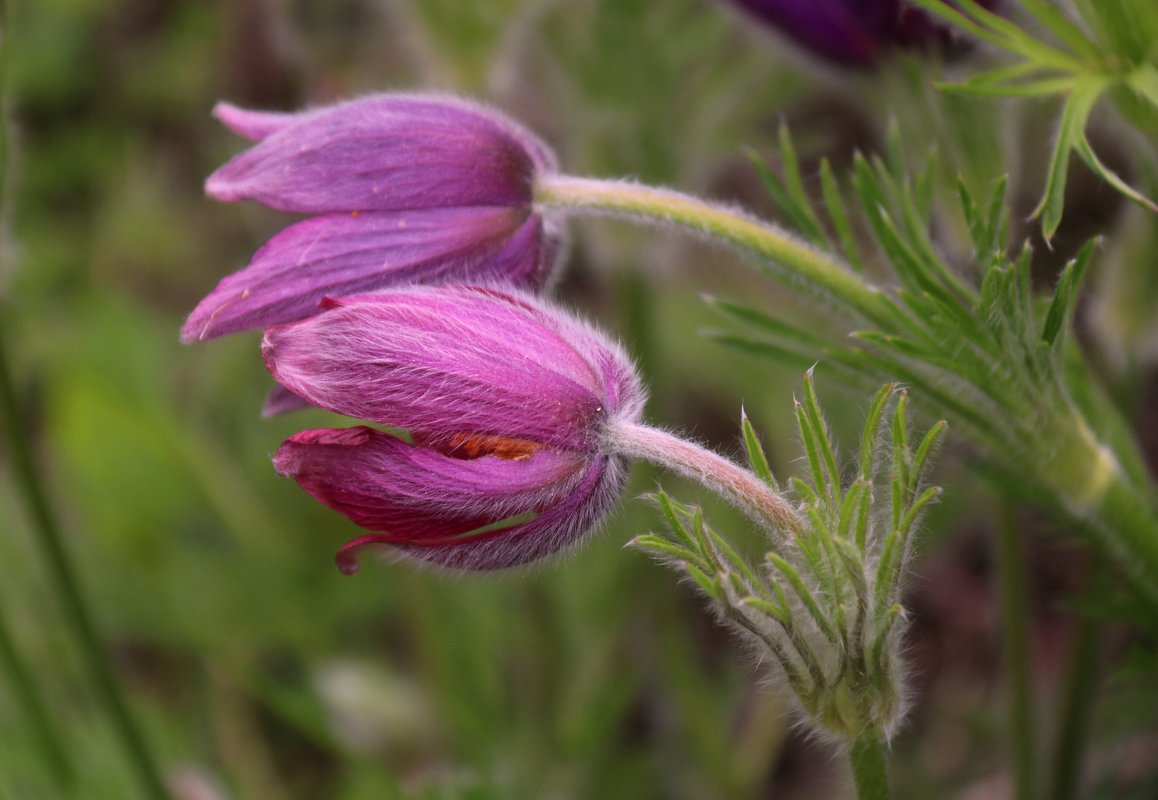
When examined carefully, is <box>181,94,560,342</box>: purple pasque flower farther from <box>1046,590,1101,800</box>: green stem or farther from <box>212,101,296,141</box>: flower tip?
<box>1046,590,1101,800</box>: green stem

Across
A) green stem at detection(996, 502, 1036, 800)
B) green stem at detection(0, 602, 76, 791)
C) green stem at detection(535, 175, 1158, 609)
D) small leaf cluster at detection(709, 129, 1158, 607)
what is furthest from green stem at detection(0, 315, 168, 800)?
green stem at detection(996, 502, 1036, 800)

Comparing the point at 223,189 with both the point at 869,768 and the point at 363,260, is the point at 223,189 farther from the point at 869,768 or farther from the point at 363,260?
the point at 869,768

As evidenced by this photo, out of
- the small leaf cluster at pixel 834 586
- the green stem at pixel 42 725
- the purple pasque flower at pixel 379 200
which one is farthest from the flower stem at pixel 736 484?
the green stem at pixel 42 725

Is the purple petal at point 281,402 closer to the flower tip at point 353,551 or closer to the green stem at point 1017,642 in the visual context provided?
the flower tip at point 353,551

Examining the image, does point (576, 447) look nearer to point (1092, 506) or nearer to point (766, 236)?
point (766, 236)

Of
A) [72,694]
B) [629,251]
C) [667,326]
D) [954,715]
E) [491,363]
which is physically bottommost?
[72,694]

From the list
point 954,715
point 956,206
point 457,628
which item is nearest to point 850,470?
point 956,206
